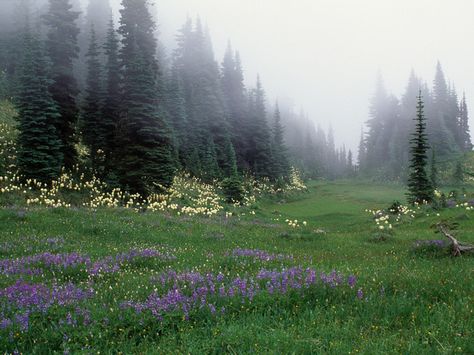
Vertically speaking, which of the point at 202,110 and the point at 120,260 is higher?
the point at 202,110

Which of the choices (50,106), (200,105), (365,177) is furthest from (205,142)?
(365,177)

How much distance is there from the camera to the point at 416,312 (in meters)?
5.66

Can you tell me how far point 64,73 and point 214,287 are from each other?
32014 millimetres

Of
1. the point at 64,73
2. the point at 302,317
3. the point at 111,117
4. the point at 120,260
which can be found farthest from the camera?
the point at 64,73

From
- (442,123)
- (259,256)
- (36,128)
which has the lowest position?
(259,256)

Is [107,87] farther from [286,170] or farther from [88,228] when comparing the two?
[286,170]

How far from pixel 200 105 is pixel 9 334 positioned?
4597cm

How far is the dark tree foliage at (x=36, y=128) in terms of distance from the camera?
77.8 ft

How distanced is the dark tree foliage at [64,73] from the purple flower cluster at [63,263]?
1878cm

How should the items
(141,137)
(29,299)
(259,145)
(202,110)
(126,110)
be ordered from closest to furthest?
(29,299)
(141,137)
(126,110)
(202,110)
(259,145)

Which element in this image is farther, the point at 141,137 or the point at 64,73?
the point at 64,73

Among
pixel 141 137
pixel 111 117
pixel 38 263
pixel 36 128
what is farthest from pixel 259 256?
pixel 111 117

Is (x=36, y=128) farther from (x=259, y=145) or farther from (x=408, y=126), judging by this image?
(x=408, y=126)

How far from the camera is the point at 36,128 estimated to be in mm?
23812
